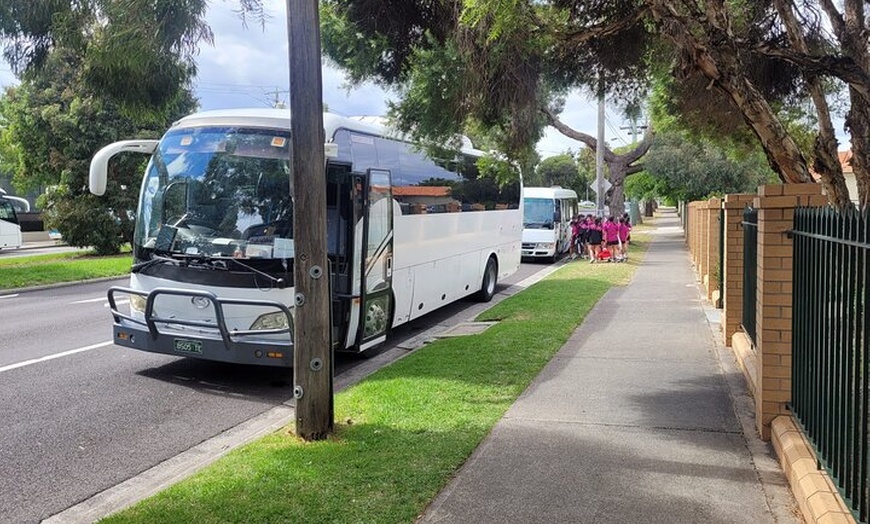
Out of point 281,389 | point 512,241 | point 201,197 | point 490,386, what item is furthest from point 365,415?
point 512,241

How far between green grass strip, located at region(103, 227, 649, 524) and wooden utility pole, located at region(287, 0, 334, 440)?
32 cm

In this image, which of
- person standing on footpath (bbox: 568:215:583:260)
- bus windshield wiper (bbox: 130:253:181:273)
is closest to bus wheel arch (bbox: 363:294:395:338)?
bus windshield wiper (bbox: 130:253:181:273)

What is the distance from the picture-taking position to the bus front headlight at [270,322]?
7.69 meters

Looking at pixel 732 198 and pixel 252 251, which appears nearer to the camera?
pixel 252 251

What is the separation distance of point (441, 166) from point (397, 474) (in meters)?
7.97

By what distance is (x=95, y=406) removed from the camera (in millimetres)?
7160

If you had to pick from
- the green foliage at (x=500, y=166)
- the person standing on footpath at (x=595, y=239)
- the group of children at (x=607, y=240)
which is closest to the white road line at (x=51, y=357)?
the green foliage at (x=500, y=166)

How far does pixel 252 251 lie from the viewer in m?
7.79

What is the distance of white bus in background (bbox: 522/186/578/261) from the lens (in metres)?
25.9

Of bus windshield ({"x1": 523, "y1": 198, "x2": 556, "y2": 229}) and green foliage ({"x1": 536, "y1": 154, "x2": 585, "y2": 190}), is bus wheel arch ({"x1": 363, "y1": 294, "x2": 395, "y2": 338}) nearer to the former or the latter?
bus windshield ({"x1": 523, "y1": 198, "x2": 556, "y2": 229})

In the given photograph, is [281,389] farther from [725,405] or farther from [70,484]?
[725,405]

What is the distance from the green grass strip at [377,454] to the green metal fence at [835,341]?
7.44ft

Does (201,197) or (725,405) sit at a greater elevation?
(201,197)

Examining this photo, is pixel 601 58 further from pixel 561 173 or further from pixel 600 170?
pixel 561 173
